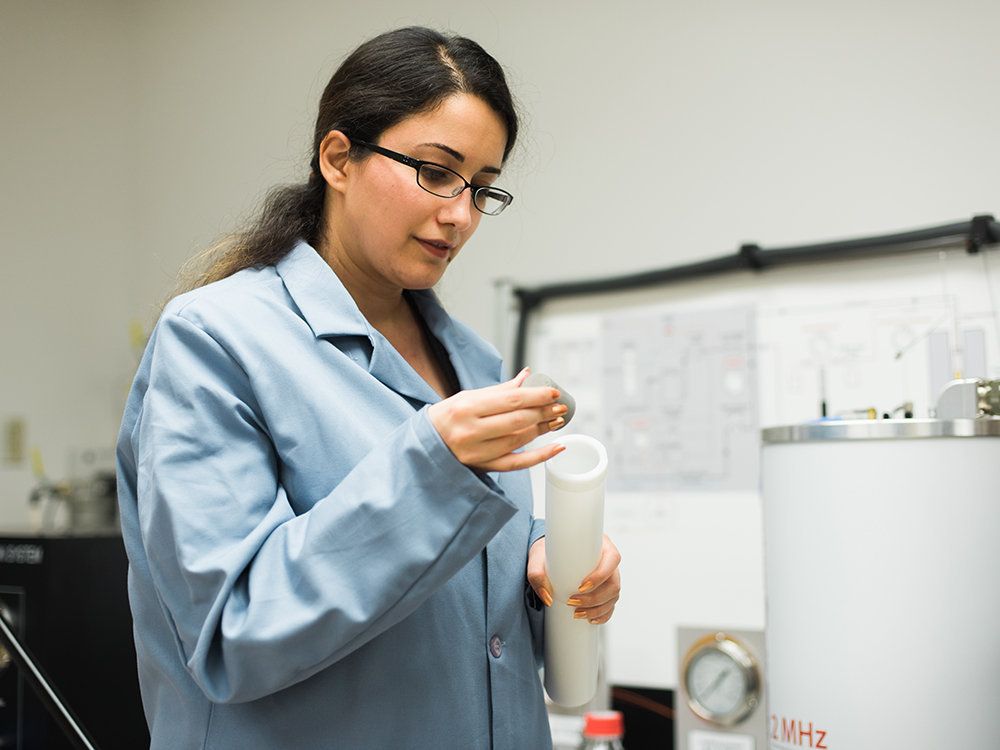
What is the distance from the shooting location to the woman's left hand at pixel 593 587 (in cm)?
90

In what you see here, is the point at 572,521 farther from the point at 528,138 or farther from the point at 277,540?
the point at 528,138

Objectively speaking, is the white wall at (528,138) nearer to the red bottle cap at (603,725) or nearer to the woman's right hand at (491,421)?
the woman's right hand at (491,421)

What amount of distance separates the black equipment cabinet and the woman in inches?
47.9

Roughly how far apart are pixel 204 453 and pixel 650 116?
163cm

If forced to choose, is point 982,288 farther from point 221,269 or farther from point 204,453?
point 204,453

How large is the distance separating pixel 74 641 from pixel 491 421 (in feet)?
5.43

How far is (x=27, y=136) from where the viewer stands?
2596 millimetres

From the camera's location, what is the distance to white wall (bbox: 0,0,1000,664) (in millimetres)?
1766

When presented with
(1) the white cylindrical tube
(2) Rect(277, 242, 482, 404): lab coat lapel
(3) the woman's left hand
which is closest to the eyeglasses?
(2) Rect(277, 242, 482, 404): lab coat lapel

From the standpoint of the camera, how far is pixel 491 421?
0.64 meters

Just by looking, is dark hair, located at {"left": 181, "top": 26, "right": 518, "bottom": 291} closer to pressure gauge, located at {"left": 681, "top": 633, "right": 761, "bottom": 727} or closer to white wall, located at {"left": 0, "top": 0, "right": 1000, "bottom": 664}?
white wall, located at {"left": 0, "top": 0, "right": 1000, "bottom": 664}

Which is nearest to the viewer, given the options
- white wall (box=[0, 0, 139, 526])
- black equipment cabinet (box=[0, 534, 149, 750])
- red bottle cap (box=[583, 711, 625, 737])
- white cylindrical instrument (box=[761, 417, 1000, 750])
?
white cylindrical instrument (box=[761, 417, 1000, 750])

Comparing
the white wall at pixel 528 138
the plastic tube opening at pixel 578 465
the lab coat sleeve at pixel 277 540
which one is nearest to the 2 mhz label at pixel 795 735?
the plastic tube opening at pixel 578 465

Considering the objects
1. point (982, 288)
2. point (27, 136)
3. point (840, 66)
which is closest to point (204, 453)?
point (982, 288)
